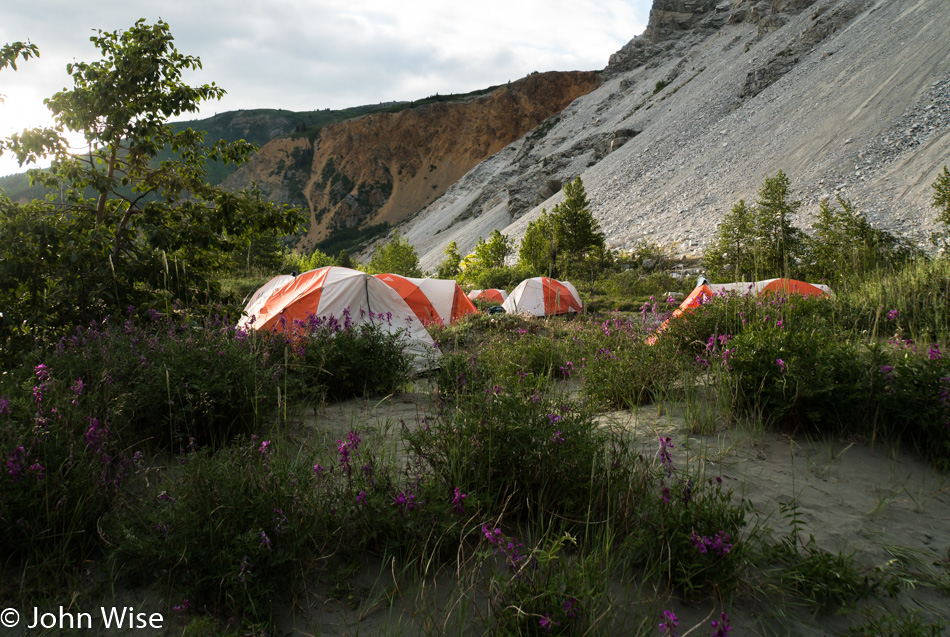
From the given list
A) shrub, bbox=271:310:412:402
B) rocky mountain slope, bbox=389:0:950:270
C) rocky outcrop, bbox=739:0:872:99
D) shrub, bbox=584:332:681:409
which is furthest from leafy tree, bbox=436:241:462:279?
shrub, bbox=584:332:681:409

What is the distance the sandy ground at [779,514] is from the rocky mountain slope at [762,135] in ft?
78.9

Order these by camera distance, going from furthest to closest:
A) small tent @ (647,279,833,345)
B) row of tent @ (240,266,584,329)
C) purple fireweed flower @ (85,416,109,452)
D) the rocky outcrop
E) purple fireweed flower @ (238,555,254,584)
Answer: the rocky outcrop, row of tent @ (240,266,584,329), small tent @ (647,279,833,345), purple fireweed flower @ (85,416,109,452), purple fireweed flower @ (238,555,254,584)

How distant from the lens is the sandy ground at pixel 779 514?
77.8 inches

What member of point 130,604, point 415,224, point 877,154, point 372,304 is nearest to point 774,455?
point 130,604

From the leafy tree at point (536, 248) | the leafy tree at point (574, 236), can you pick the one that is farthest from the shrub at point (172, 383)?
the leafy tree at point (536, 248)

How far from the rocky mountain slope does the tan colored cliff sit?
2713 centimetres

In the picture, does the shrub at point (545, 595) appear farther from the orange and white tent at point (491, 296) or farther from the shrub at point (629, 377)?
the orange and white tent at point (491, 296)

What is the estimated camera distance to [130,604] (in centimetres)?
203

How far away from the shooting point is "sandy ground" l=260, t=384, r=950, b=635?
198 cm

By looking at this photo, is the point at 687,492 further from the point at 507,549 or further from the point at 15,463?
the point at 15,463

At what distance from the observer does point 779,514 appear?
2.62 m

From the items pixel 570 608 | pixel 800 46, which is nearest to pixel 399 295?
pixel 570 608

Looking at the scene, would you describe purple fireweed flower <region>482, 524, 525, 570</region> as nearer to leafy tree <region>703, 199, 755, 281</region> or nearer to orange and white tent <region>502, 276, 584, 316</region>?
orange and white tent <region>502, 276, 584, 316</region>

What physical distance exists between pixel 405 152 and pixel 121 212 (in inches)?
3990
